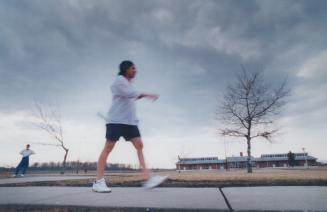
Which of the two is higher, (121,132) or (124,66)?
(124,66)

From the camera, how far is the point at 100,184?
331 cm

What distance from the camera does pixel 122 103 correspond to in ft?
11.5

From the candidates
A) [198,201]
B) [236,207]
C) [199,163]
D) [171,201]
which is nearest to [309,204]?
[236,207]

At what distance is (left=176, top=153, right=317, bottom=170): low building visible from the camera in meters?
84.3

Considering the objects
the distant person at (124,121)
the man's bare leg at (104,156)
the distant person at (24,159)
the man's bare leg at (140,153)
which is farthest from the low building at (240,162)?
the man's bare leg at (104,156)

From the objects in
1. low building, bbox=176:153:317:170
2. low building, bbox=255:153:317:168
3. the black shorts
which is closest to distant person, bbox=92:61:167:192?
the black shorts

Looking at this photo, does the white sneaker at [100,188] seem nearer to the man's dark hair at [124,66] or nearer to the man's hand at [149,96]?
the man's hand at [149,96]

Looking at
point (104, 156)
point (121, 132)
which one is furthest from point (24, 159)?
point (121, 132)

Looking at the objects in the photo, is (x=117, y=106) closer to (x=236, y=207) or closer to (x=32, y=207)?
(x=32, y=207)

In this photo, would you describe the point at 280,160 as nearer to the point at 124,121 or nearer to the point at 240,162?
the point at 240,162

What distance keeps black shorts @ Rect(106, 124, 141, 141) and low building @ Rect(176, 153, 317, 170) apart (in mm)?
83265

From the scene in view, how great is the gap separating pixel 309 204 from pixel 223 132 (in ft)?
59.8

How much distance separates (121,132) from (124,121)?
0.15 metres

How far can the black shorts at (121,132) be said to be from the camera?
3.39 metres
